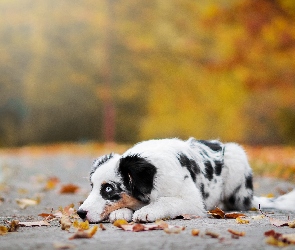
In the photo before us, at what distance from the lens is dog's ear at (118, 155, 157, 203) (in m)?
5.27

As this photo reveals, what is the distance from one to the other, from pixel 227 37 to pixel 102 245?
54.7 ft

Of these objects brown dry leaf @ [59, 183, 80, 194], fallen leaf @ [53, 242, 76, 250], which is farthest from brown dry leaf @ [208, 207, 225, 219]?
brown dry leaf @ [59, 183, 80, 194]

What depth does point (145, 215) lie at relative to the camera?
196 inches

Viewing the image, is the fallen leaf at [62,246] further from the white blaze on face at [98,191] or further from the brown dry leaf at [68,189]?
the brown dry leaf at [68,189]

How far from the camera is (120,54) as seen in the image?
79.9 ft

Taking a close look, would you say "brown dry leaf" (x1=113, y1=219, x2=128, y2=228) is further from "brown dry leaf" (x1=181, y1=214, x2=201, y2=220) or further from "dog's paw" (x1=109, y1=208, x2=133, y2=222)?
"brown dry leaf" (x1=181, y1=214, x2=201, y2=220)

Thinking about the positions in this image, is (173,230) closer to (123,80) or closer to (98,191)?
(98,191)

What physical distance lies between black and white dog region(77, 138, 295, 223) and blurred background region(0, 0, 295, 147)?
14576mm

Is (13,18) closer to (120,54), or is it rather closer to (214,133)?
(120,54)

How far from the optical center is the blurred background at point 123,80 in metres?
22.8

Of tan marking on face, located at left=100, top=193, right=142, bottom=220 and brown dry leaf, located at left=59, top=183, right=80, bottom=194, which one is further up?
tan marking on face, located at left=100, top=193, right=142, bottom=220

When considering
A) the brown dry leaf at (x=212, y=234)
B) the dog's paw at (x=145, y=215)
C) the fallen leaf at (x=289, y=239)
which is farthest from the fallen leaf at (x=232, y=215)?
the fallen leaf at (x=289, y=239)

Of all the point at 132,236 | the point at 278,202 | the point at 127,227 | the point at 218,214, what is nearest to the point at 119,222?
the point at 127,227

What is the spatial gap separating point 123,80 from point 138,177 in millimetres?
19776
